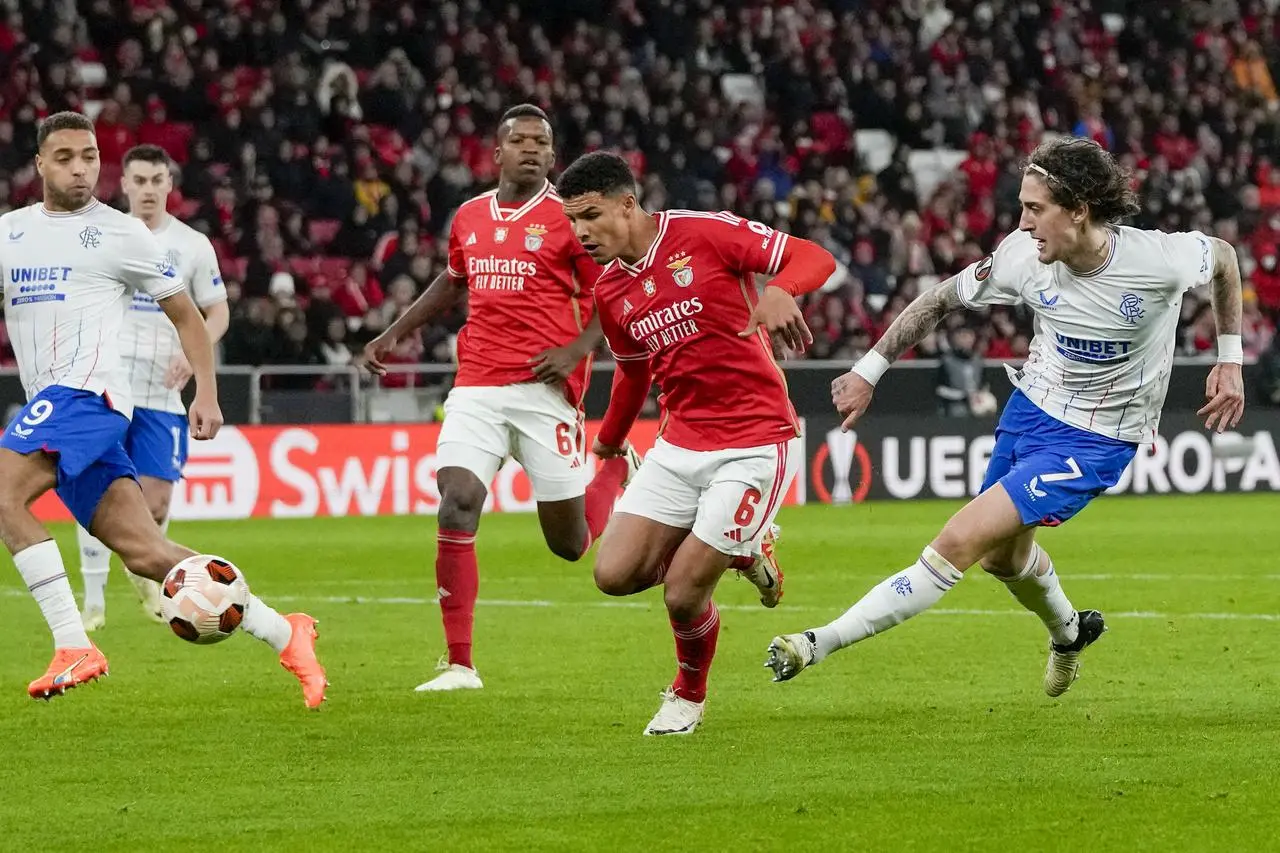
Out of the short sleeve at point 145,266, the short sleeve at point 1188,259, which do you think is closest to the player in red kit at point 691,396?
the short sleeve at point 1188,259

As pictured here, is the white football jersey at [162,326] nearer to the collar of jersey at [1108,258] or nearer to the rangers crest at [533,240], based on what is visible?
the rangers crest at [533,240]

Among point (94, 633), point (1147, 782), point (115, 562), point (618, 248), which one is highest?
point (618, 248)

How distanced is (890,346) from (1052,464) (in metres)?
0.70

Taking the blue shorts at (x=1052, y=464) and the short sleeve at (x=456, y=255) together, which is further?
the short sleeve at (x=456, y=255)

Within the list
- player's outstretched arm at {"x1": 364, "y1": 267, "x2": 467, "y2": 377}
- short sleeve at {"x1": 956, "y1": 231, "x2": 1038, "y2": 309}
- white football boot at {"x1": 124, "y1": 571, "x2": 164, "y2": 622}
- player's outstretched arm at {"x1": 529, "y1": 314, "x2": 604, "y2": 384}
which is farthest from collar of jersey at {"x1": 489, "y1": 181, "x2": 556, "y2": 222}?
white football boot at {"x1": 124, "y1": 571, "x2": 164, "y2": 622}

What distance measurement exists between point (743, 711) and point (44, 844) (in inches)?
120

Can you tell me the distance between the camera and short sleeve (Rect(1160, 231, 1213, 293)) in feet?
23.0

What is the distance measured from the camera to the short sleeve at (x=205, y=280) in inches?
424

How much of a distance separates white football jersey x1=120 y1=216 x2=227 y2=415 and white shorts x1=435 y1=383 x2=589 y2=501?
7.08 ft

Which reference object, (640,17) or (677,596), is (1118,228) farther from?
(640,17)

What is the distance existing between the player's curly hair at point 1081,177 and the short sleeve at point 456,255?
117 inches

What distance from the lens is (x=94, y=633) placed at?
1057 centimetres

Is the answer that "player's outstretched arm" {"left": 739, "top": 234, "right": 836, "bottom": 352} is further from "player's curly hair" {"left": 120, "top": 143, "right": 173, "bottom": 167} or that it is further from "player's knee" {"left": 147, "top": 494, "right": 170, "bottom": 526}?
"player's curly hair" {"left": 120, "top": 143, "right": 173, "bottom": 167}

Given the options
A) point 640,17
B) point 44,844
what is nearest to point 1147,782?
point 44,844
